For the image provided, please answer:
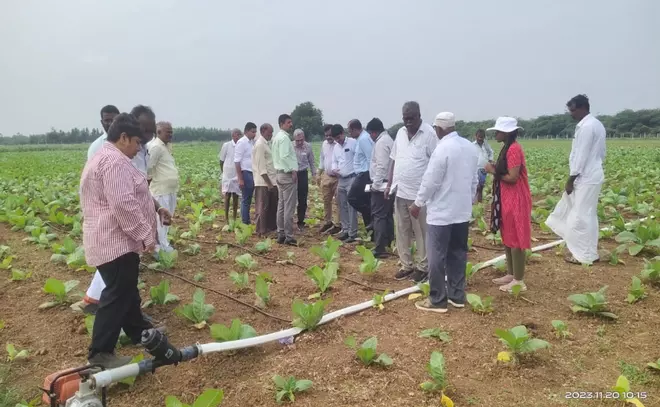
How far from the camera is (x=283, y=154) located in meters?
7.50

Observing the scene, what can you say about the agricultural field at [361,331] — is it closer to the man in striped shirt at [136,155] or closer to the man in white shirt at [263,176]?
the man in striped shirt at [136,155]

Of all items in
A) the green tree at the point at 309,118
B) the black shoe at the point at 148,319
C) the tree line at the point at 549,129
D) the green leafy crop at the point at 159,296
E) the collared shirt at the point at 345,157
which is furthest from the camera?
the tree line at the point at 549,129

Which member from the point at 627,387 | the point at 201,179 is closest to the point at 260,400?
the point at 627,387

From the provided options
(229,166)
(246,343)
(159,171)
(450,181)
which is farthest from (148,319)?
(229,166)

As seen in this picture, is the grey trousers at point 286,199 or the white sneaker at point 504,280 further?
the grey trousers at point 286,199

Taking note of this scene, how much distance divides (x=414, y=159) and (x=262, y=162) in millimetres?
3251

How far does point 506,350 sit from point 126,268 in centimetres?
290

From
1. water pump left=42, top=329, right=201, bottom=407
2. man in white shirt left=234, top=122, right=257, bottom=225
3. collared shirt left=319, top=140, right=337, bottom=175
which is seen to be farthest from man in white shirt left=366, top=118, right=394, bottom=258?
Result: water pump left=42, top=329, right=201, bottom=407

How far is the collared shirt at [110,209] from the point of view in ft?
11.2

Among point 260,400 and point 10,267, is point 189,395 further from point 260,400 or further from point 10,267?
point 10,267

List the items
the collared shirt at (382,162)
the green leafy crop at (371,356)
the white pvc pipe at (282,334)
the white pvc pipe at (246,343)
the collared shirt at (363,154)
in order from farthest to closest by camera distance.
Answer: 1. the collared shirt at (363,154)
2. the collared shirt at (382,162)
3. the white pvc pipe at (282,334)
4. the green leafy crop at (371,356)
5. the white pvc pipe at (246,343)

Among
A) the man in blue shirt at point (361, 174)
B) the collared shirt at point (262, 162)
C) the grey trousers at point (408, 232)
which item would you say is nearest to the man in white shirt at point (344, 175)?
the man in blue shirt at point (361, 174)

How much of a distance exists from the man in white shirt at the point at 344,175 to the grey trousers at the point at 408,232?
6.95 feet

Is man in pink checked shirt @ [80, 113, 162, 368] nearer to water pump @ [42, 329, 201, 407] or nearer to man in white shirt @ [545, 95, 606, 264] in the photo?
water pump @ [42, 329, 201, 407]
